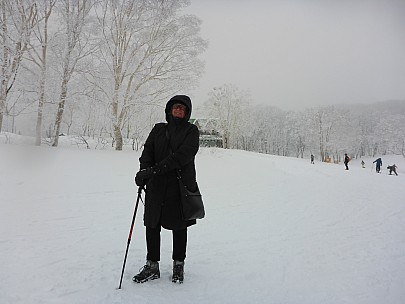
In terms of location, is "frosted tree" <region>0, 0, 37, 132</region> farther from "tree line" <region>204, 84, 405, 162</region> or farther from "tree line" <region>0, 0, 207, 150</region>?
"tree line" <region>204, 84, 405, 162</region>

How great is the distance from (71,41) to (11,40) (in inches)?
98.5

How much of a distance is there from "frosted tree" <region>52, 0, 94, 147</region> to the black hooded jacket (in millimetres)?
12655

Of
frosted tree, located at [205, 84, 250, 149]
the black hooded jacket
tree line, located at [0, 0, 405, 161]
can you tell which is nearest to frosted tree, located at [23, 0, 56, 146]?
tree line, located at [0, 0, 405, 161]

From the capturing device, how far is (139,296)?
Result: 104 inches

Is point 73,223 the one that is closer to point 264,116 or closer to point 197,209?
point 197,209

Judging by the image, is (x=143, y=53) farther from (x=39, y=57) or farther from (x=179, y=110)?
(x=179, y=110)

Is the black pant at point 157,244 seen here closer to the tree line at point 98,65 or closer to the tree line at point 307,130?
the tree line at point 98,65

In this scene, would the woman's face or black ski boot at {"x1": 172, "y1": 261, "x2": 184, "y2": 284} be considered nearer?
black ski boot at {"x1": 172, "y1": 261, "x2": 184, "y2": 284}

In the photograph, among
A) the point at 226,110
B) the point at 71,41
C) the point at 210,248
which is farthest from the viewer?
the point at 226,110

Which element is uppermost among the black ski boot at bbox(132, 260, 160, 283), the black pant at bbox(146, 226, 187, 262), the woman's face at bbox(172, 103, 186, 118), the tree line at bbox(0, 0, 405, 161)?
the tree line at bbox(0, 0, 405, 161)

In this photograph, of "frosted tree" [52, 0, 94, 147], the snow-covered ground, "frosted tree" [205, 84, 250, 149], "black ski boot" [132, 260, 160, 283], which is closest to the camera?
the snow-covered ground

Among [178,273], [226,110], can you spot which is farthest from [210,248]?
[226,110]

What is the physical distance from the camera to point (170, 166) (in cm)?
288

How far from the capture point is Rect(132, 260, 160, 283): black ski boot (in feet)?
9.55
